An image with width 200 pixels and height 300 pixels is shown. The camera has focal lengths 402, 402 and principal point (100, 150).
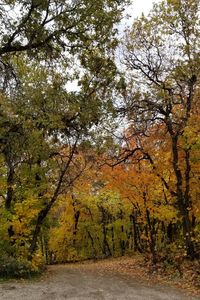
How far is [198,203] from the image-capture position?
19.9m

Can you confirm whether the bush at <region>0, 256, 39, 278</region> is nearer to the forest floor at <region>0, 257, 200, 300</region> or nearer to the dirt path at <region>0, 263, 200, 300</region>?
the forest floor at <region>0, 257, 200, 300</region>

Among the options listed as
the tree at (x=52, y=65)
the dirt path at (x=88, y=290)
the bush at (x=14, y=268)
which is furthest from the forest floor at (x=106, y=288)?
the tree at (x=52, y=65)

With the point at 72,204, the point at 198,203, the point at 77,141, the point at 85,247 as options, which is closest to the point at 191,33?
the point at 77,141

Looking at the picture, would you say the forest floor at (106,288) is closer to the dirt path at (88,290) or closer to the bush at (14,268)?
the dirt path at (88,290)

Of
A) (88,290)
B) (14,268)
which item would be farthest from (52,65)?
(14,268)

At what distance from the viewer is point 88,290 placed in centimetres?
1301

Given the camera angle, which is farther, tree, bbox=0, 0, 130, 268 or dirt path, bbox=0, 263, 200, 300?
dirt path, bbox=0, 263, 200, 300

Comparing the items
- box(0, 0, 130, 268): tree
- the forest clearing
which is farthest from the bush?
box(0, 0, 130, 268): tree

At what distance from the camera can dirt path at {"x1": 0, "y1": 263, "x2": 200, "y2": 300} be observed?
11.7m

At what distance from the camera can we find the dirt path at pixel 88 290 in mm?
11727

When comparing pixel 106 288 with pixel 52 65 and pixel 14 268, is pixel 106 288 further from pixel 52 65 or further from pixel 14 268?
pixel 52 65

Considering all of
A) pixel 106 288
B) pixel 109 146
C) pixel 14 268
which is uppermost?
pixel 109 146

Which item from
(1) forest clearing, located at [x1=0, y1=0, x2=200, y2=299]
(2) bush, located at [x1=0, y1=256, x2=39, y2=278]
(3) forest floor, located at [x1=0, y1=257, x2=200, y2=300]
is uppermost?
(1) forest clearing, located at [x1=0, y1=0, x2=200, y2=299]

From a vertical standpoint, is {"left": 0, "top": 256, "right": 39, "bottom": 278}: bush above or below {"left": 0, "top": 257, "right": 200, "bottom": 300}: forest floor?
above
